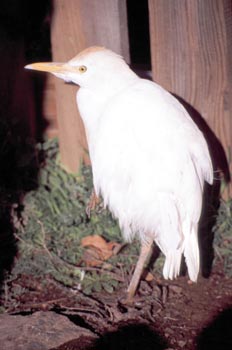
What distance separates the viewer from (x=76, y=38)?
368 cm

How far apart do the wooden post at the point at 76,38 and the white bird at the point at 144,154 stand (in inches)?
25.3

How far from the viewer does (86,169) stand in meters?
3.98

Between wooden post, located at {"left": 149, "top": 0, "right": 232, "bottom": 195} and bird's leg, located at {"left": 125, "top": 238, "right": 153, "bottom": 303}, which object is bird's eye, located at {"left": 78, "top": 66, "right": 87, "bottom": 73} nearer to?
wooden post, located at {"left": 149, "top": 0, "right": 232, "bottom": 195}

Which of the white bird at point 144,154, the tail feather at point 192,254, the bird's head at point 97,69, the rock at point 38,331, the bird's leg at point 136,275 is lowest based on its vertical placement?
the rock at point 38,331

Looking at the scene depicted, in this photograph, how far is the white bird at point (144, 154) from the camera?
8.71 ft

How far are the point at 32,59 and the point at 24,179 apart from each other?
127 cm

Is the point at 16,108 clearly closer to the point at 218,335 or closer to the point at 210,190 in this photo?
the point at 210,190

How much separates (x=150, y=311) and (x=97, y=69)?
61.1 inches

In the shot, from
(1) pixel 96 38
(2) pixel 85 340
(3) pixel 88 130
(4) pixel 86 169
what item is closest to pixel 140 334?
(2) pixel 85 340

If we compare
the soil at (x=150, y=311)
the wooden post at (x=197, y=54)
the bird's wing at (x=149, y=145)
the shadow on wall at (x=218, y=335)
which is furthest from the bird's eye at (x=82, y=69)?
the shadow on wall at (x=218, y=335)

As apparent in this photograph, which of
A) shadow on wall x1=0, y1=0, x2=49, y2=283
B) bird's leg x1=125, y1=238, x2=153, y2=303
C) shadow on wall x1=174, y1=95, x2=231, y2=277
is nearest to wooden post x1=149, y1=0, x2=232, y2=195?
shadow on wall x1=174, y1=95, x2=231, y2=277

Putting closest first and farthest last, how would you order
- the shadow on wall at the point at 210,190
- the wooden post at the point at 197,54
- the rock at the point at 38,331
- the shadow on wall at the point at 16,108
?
1. the rock at the point at 38,331
2. the wooden post at the point at 197,54
3. the shadow on wall at the point at 210,190
4. the shadow on wall at the point at 16,108

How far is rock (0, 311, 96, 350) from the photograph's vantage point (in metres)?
2.58

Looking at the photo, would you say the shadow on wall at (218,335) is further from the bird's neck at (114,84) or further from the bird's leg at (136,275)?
the bird's neck at (114,84)
